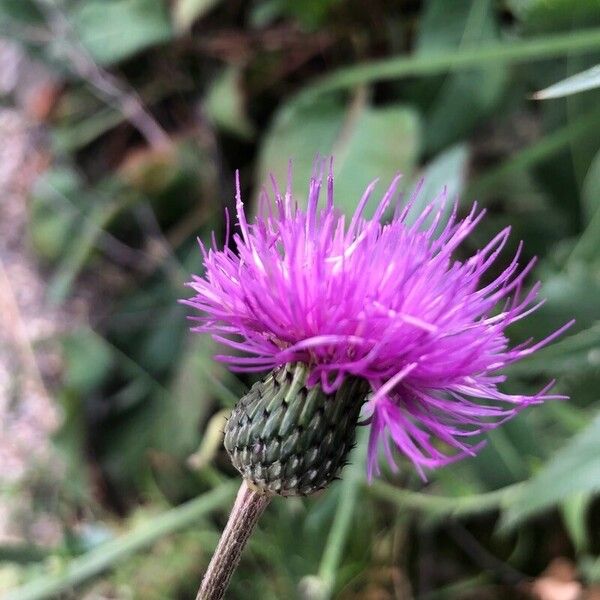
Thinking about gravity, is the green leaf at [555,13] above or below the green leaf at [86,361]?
above

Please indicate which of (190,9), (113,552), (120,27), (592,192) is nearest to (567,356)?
(592,192)

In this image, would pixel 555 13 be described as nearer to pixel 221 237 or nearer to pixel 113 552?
pixel 221 237

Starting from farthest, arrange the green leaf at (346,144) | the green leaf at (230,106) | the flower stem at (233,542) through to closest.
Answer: the green leaf at (230,106), the green leaf at (346,144), the flower stem at (233,542)

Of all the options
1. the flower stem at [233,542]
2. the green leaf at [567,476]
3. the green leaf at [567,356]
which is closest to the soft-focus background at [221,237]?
the green leaf at [567,356]

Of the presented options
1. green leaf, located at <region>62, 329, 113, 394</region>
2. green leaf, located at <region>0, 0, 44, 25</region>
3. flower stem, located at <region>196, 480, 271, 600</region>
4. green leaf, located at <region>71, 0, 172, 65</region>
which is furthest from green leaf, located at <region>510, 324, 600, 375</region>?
green leaf, located at <region>0, 0, 44, 25</region>

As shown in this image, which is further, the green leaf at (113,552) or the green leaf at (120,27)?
the green leaf at (120,27)

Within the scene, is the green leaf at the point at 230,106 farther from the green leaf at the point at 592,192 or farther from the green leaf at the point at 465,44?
the green leaf at the point at 592,192
